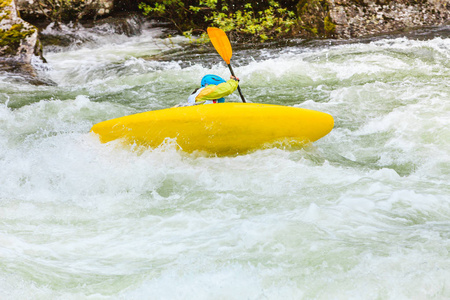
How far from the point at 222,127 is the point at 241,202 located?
38.7 inches

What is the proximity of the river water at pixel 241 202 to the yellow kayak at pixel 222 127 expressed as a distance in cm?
12

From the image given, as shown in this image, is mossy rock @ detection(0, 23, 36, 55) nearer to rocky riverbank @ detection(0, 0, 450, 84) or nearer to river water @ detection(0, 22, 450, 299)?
river water @ detection(0, 22, 450, 299)

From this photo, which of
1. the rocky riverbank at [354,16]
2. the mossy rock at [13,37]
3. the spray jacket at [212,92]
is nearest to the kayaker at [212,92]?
the spray jacket at [212,92]

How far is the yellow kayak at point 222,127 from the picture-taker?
12.6ft

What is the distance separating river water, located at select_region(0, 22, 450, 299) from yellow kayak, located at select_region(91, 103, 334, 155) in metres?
0.12

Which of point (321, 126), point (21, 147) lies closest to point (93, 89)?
point (21, 147)

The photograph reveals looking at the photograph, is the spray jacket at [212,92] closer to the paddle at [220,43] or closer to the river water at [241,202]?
the river water at [241,202]

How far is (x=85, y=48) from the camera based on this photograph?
30.7ft

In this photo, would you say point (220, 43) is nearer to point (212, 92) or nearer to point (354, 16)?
point (212, 92)

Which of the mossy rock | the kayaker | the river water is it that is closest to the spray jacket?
the kayaker

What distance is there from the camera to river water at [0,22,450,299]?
204cm

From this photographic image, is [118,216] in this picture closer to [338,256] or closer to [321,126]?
[338,256]

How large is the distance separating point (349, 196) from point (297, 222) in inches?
22.2

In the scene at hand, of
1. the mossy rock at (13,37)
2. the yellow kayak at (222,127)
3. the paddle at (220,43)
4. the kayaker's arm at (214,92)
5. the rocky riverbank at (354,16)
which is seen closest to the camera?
the yellow kayak at (222,127)
